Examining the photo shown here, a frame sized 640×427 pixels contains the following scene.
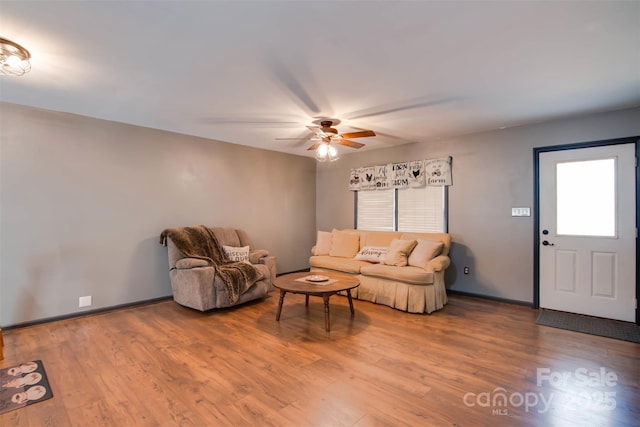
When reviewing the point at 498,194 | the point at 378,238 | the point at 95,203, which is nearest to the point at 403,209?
the point at 378,238

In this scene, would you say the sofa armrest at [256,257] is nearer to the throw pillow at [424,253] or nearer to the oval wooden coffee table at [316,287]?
the oval wooden coffee table at [316,287]

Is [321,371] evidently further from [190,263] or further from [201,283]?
[190,263]

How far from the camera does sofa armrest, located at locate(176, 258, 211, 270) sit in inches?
158

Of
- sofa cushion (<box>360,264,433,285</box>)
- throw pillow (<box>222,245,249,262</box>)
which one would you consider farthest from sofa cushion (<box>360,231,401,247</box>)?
throw pillow (<box>222,245,249,262</box>)

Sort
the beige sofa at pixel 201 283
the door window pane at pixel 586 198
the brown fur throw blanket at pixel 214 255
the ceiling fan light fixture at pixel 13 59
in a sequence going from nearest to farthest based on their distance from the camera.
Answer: the ceiling fan light fixture at pixel 13 59
the door window pane at pixel 586 198
the beige sofa at pixel 201 283
the brown fur throw blanket at pixel 214 255

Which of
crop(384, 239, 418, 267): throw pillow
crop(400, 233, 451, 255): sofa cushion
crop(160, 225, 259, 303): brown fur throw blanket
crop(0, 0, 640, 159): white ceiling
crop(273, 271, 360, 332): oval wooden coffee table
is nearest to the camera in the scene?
crop(0, 0, 640, 159): white ceiling

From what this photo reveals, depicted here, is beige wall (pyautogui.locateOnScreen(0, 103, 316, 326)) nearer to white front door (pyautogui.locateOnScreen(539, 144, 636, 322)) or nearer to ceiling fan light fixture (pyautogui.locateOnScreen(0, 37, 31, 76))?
ceiling fan light fixture (pyautogui.locateOnScreen(0, 37, 31, 76))

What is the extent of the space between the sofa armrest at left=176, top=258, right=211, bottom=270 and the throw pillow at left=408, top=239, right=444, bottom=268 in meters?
2.78

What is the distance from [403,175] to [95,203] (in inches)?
178

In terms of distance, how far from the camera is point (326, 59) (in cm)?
247

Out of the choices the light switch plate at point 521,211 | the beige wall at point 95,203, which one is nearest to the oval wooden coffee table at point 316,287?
the beige wall at point 95,203

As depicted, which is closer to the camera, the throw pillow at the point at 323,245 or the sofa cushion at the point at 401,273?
the sofa cushion at the point at 401,273

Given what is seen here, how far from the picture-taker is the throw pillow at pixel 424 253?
14.1 ft

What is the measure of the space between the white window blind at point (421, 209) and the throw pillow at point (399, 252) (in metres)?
0.76
